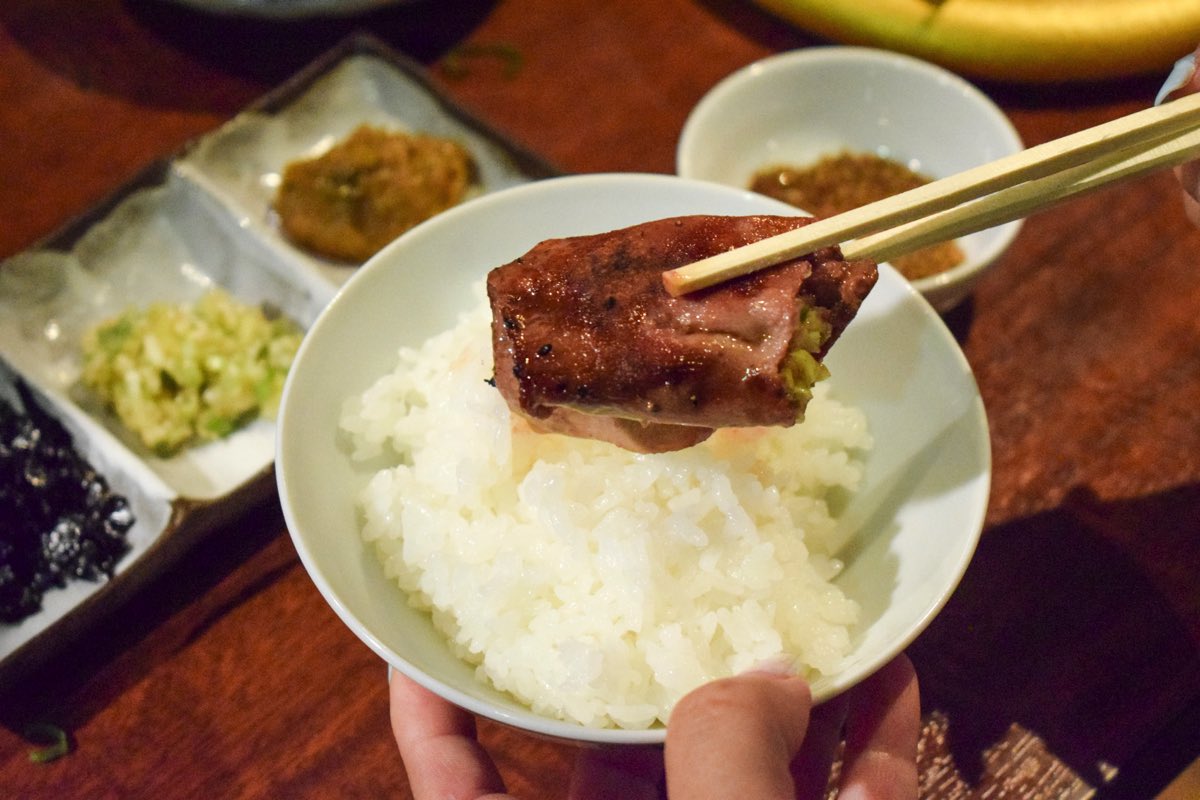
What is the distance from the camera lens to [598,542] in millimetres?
1881

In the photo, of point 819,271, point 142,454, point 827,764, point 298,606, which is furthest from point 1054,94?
point 142,454

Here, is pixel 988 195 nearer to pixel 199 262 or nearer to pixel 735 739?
pixel 735 739

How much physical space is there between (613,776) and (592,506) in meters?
0.65

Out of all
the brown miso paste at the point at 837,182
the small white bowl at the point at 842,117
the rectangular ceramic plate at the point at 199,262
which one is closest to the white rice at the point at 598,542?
the rectangular ceramic plate at the point at 199,262

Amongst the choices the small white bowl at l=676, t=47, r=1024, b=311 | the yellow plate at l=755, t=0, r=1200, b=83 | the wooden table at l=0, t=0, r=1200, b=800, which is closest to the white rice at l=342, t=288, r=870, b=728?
the wooden table at l=0, t=0, r=1200, b=800

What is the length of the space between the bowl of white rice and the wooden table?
59cm

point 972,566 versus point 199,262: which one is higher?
point 199,262

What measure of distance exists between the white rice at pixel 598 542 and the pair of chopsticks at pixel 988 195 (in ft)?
1.72

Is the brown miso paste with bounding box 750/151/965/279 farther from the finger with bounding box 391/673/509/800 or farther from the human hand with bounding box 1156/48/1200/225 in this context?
the finger with bounding box 391/673/509/800

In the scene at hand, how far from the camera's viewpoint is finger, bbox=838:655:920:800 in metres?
1.84

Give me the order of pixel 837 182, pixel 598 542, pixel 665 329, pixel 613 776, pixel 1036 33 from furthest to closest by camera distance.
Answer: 1. pixel 1036 33
2. pixel 837 182
3. pixel 613 776
4. pixel 598 542
5. pixel 665 329

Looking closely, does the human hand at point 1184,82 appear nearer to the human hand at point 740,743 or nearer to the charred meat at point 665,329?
the charred meat at point 665,329

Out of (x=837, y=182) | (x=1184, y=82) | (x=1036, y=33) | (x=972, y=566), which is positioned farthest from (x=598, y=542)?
(x=1036, y=33)

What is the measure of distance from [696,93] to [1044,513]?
2.26m
